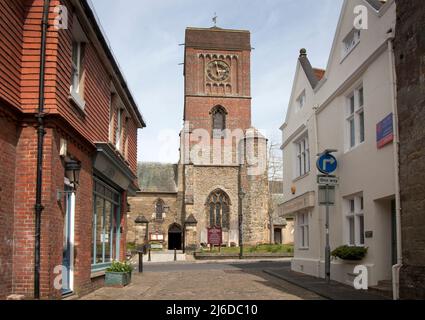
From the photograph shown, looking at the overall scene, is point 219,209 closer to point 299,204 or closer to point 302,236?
point 302,236

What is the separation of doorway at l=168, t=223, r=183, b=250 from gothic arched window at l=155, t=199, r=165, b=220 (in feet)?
5.55

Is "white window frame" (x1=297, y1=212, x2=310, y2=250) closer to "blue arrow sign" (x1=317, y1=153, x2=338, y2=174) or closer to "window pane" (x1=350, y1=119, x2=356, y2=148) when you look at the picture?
"blue arrow sign" (x1=317, y1=153, x2=338, y2=174)

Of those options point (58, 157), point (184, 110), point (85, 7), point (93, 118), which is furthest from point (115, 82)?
point (184, 110)

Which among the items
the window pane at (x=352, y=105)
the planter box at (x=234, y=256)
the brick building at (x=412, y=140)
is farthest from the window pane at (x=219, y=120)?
the brick building at (x=412, y=140)

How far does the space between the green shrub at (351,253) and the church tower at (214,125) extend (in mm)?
36017

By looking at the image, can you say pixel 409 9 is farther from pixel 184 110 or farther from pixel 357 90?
pixel 184 110

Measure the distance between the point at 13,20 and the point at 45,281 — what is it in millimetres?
4586

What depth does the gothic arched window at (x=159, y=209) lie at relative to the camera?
56.9 metres

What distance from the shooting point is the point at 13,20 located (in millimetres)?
9633

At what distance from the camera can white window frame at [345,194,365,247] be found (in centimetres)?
1508

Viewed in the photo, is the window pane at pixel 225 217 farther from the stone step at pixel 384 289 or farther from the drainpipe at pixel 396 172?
the drainpipe at pixel 396 172

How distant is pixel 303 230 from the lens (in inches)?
862

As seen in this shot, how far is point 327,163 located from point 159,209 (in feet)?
139

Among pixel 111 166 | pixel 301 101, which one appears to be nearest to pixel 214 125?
pixel 301 101
